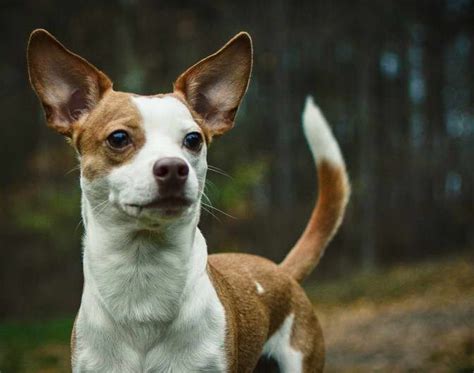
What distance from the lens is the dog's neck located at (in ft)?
11.6

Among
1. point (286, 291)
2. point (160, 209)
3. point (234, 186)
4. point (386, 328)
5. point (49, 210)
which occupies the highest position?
point (160, 209)

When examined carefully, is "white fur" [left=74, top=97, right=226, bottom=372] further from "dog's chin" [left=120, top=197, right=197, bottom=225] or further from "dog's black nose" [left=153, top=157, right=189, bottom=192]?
"dog's black nose" [left=153, top=157, right=189, bottom=192]

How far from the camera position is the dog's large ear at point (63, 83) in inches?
152

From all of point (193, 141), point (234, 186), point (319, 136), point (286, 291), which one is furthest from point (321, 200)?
point (234, 186)

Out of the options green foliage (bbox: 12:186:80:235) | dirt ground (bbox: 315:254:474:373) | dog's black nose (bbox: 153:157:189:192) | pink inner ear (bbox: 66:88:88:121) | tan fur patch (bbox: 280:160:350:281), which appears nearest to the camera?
dog's black nose (bbox: 153:157:189:192)

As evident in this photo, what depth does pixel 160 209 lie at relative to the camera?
3297 mm

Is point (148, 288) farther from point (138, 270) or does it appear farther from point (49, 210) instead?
point (49, 210)

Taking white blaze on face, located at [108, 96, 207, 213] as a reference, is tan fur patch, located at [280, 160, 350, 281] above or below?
below

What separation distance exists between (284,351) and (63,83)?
184cm

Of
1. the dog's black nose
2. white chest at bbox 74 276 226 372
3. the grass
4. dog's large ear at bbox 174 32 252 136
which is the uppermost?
dog's large ear at bbox 174 32 252 136

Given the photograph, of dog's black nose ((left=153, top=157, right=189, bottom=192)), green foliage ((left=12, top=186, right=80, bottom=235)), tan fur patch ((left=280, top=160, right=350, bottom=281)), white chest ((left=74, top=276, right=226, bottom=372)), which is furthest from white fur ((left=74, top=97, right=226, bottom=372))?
green foliage ((left=12, top=186, right=80, bottom=235))

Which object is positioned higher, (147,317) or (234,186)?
(147,317)

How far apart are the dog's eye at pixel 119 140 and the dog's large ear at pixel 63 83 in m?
0.52

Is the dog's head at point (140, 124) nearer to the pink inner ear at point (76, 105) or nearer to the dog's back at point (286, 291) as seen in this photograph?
the pink inner ear at point (76, 105)
